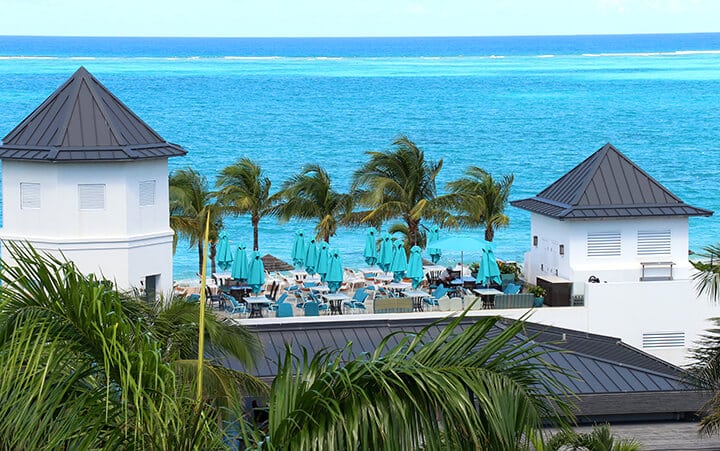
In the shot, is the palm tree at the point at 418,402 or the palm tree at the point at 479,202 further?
the palm tree at the point at 479,202

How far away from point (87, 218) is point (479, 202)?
1219 cm

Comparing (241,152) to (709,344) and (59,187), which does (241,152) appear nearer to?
(59,187)

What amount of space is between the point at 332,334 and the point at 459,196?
1046cm

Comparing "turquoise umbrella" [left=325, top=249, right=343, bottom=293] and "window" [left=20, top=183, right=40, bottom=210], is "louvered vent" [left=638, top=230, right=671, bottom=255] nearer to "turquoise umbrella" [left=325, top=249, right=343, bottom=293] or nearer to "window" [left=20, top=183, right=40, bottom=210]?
"turquoise umbrella" [left=325, top=249, right=343, bottom=293]

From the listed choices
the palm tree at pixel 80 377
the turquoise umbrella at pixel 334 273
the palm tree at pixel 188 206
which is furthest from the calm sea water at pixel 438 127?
the palm tree at pixel 80 377

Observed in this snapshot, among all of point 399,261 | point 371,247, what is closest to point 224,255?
point 371,247

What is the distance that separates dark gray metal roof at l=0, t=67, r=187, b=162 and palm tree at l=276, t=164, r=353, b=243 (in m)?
8.66

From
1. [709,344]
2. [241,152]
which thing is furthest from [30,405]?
[241,152]

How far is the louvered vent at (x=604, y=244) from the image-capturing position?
30531 millimetres

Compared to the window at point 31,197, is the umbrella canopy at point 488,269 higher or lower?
lower

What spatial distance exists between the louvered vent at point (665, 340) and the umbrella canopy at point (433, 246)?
724 cm

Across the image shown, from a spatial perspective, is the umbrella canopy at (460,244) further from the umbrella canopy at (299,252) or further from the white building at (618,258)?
the umbrella canopy at (299,252)

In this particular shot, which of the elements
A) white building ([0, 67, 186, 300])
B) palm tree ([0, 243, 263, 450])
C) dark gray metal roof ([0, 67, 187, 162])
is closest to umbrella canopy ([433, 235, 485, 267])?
dark gray metal roof ([0, 67, 187, 162])

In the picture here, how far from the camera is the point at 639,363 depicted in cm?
2516
